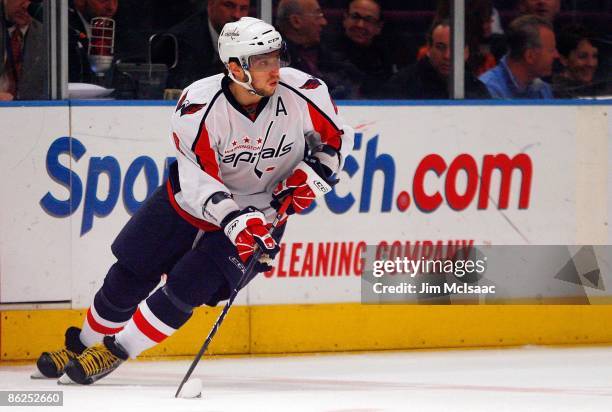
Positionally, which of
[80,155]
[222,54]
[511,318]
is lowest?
[511,318]

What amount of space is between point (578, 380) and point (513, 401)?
0.72 metres

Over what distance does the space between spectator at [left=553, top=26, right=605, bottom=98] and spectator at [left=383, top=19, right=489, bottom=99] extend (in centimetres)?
36

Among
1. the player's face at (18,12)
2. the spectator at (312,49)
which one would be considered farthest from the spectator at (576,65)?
the player's face at (18,12)

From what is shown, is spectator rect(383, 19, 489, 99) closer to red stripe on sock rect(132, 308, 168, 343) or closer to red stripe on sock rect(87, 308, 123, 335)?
red stripe on sock rect(87, 308, 123, 335)

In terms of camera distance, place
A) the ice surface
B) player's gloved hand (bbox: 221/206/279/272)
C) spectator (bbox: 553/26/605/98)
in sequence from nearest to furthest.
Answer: the ice surface, player's gloved hand (bbox: 221/206/279/272), spectator (bbox: 553/26/605/98)

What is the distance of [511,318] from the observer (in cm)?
589

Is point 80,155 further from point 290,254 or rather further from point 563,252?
point 563,252

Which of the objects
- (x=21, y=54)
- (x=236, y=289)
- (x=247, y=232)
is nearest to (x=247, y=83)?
(x=247, y=232)

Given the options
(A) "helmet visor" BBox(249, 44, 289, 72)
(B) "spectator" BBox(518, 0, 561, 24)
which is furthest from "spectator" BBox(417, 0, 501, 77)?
(A) "helmet visor" BBox(249, 44, 289, 72)

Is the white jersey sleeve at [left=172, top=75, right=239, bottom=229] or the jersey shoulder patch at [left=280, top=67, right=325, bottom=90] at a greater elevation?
the jersey shoulder patch at [left=280, top=67, right=325, bottom=90]

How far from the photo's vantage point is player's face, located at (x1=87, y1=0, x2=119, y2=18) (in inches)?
218

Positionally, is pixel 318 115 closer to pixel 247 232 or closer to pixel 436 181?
pixel 247 232

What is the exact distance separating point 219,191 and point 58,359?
3.04 ft

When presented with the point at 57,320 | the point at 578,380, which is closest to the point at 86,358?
the point at 57,320
